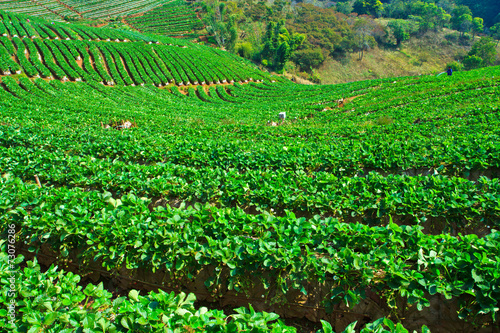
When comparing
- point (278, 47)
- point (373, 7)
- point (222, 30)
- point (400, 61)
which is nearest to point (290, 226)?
point (278, 47)

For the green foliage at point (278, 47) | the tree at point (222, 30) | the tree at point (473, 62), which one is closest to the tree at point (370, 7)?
the tree at point (473, 62)

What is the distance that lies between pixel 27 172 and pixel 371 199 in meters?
8.95

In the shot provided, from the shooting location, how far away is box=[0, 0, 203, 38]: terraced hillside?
72375 millimetres

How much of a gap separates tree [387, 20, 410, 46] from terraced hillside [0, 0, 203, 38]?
59600 mm

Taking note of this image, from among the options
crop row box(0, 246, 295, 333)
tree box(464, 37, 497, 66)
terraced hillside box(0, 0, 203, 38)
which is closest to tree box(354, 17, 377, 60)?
tree box(464, 37, 497, 66)

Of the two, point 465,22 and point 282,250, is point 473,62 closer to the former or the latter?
point 465,22

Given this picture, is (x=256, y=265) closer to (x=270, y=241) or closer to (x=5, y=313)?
(x=270, y=241)

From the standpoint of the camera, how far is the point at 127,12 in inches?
3216

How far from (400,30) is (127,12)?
83.4m

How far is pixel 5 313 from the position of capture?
107 inches

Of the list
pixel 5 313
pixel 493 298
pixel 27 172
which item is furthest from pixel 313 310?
pixel 27 172

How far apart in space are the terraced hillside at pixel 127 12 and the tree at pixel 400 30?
2346 inches

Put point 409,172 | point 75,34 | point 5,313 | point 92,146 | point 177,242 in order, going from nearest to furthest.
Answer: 1. point 5,313
2. point 177,242
3. point 409,172
4. point 92,146
5. point 75,34

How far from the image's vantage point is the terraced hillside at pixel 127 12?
72.4 meters
